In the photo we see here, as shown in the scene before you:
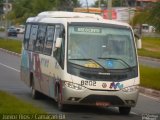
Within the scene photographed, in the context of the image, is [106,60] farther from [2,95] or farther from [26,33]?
[26,33]

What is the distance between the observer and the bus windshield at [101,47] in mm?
16125

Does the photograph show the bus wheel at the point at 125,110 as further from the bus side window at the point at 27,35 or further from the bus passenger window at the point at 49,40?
the bus side window at the point at 27,35

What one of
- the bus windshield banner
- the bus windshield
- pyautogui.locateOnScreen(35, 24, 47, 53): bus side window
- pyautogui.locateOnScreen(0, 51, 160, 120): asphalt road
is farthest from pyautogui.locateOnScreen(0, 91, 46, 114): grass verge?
pyautogui.locateOnScreen(35, 24, 47, 53): bus side window

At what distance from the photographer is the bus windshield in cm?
1612

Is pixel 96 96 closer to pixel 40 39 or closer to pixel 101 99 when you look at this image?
pixel 101 99

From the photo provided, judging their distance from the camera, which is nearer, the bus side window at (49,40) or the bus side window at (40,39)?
the bus side window at (49,40)

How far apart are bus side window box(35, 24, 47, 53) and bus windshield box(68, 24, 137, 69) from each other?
2313 millimetres

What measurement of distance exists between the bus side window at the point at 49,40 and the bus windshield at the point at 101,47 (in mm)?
1242

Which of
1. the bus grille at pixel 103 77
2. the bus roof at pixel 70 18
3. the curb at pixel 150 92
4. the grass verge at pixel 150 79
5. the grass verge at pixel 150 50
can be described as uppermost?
the bus roof at pixel 70 18

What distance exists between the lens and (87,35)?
16594mm

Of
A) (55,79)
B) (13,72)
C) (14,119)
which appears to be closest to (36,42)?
(55,79)

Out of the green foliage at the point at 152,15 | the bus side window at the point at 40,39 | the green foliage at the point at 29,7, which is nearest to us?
the bus side window at the point at 40,39

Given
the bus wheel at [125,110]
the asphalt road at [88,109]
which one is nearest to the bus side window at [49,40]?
the asphalt road at [88,109]

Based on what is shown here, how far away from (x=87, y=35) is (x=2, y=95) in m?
2.55
